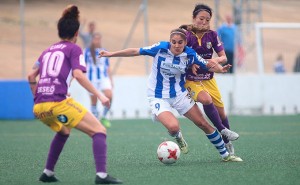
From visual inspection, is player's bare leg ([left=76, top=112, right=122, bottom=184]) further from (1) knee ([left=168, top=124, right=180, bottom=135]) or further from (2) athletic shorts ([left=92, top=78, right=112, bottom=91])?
(2) athletic shorts ([left=92, top=78, right=112, bottom=91])

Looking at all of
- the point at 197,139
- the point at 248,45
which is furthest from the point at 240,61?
the point at 197,139

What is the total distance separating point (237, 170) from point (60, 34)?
8.96 feet

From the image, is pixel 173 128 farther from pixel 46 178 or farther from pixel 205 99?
pixel 46 178

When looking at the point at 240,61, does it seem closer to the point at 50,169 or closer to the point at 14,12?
the point at 14,12

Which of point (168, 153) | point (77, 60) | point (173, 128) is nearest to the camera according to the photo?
point (77, 60)

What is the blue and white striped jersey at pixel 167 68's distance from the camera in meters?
10.4

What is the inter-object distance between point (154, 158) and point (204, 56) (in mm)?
1621

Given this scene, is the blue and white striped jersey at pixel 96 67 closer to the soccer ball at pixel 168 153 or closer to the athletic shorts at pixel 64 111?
the soccer ball at pixel 168 153

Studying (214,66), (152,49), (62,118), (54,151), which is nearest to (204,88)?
(214,66)

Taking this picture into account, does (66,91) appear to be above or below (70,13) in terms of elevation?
below

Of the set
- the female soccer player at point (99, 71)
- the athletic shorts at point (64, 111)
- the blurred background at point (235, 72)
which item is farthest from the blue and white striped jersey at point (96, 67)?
the athletic shorts at point (64, 111)

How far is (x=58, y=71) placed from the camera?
830 centimetres

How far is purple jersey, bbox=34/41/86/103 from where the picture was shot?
826 cm

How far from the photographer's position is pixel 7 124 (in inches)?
754
